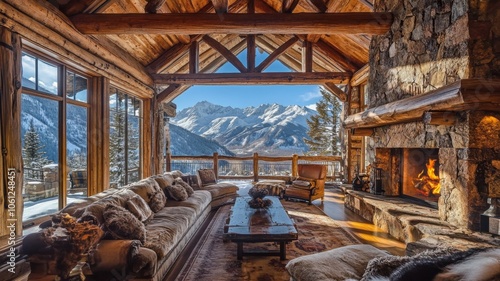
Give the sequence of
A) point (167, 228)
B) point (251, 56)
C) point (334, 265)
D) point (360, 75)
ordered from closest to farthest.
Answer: point (334, 265), point (167, 228), point (360, 75), point (251, 56)

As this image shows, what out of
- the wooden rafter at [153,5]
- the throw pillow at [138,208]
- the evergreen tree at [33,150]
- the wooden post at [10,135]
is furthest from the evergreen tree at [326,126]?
the wooden post at [10,135]

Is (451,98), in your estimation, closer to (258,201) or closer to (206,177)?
(258,201)

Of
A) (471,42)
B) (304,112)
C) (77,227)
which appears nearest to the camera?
(77,227)

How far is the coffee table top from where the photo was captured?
304 centimetres

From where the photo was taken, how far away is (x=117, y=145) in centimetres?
597

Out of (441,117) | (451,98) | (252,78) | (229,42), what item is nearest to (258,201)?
(441,117)

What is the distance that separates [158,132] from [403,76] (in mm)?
6696

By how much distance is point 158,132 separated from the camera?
809cm

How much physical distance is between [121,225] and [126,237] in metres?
0.13

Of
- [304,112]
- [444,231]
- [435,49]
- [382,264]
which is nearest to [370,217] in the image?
[444,231]

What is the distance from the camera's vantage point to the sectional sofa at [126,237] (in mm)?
2008

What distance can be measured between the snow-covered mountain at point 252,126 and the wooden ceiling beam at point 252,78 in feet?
42.6

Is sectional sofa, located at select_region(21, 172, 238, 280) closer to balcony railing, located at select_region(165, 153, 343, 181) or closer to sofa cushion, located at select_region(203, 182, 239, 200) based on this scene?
sofa cushion, located at select_region(203, 182, 239, 200)

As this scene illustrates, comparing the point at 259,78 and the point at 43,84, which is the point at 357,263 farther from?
the point at 259,78
